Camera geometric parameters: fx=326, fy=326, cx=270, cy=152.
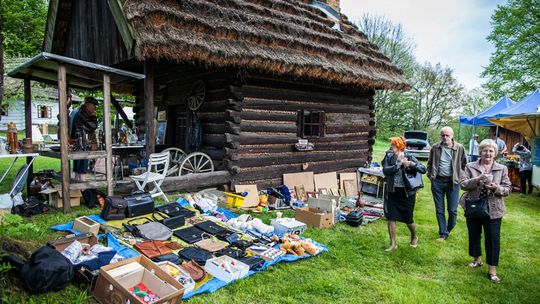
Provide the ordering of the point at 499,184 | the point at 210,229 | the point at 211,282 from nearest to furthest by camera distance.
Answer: the point at 211,282
the point at 499,184
the point at 210,229

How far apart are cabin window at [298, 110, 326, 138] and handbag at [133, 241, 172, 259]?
18.6ft

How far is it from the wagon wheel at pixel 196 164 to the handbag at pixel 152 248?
2.89 metres

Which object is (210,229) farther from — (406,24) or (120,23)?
(406,24)

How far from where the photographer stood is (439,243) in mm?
5531

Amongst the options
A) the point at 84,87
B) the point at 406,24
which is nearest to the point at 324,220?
the point at 84,87

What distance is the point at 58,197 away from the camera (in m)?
5.94

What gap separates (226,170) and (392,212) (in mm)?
4055

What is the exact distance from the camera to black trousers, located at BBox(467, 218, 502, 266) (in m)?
4.08

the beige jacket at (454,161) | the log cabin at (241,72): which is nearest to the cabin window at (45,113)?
the log cabin at (241,72)

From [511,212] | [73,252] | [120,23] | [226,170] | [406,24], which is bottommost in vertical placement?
[511,212]

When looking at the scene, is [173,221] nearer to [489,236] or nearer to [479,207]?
[479,207]

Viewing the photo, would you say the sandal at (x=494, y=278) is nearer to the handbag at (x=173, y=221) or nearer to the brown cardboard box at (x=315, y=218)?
the brown cardboard box at (x=315, y=218)

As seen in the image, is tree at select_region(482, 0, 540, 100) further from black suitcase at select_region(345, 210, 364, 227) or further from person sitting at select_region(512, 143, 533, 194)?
black suitcase at select_region(345, 210, 364, 227)

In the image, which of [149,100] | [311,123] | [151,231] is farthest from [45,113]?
[151,231]
